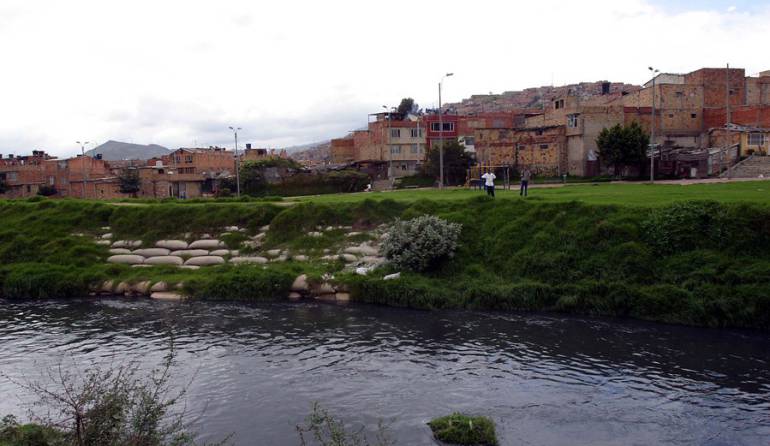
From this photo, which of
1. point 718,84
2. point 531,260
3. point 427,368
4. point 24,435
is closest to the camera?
point 24,435

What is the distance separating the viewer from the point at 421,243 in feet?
82.5

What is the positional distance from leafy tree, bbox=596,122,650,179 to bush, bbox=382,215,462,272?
27739 mm

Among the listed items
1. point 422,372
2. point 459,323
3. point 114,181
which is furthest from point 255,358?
point 114,181

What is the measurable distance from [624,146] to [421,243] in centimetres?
3009

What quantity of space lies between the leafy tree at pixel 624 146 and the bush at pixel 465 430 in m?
41.1

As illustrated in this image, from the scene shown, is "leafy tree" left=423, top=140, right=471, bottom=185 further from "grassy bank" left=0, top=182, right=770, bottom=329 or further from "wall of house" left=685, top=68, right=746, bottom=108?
"wall of house" left=685, top=68, right=746, bottom=108

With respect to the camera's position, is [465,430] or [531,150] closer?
[465,430]

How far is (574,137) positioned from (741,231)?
35174mm

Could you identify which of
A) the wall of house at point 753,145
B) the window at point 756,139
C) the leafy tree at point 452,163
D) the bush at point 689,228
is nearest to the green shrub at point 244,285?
the bush at point 689,228

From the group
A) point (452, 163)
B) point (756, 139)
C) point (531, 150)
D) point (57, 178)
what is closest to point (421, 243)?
point (452, 163)

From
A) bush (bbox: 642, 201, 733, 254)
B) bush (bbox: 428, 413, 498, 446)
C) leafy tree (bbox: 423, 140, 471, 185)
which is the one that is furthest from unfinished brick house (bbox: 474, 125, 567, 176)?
bush (bbox: 428, 413, 498, 446)

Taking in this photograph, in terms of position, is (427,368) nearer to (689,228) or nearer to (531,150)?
(689,228)

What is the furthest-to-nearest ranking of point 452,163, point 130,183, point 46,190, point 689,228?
point 46,190, point 130,183, point 452,163, point 689,228

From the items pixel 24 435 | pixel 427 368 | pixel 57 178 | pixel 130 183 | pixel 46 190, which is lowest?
pixel 427 368
